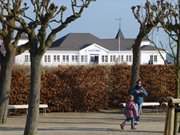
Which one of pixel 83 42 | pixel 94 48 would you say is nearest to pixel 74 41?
pixel 83 42

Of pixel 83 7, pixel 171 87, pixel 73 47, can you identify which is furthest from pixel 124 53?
pixel 83 7

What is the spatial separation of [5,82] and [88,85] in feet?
27.9

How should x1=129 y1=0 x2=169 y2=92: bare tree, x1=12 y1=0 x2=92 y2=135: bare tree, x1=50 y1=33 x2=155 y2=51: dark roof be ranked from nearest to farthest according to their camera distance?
x1=12 y1=0 x2=92 y2=135: bare tree → x1=129 y1=0 x2=169 y2=92: bare tree → x1=50 y1=33 x2=155 y2=51: dark roof

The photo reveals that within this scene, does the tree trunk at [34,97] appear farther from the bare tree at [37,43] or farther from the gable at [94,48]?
the gable at [94,48]

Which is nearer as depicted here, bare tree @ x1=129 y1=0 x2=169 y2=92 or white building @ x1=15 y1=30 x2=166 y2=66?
bare tree @ x1=129 y1=0 x2=169 y2=92

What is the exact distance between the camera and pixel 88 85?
30.5 meters

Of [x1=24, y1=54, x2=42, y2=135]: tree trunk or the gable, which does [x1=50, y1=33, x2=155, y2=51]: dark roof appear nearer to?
the gable

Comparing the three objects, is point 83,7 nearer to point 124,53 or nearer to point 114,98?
point 114,98

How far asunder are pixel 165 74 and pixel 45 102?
7.33 m

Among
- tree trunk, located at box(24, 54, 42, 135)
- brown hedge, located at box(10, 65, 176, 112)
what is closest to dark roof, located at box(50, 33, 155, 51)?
brown hedge, located at box(10, 65, 176, 112)

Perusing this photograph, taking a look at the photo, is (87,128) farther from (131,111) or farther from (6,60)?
(6,60)

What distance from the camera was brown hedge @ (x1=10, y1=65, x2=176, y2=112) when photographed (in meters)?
28.9

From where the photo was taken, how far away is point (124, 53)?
9600 cm

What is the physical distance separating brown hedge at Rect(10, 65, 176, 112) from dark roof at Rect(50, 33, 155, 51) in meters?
60.5
